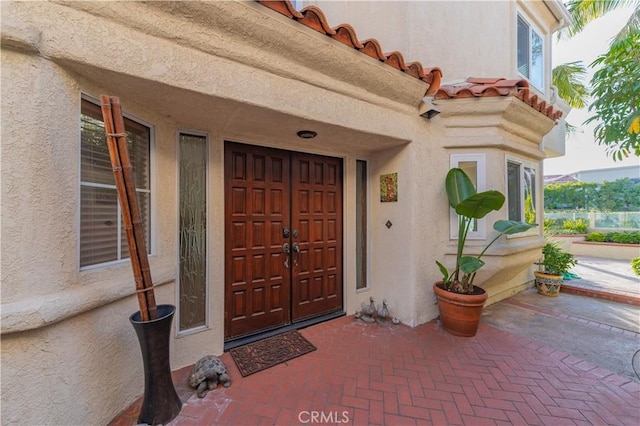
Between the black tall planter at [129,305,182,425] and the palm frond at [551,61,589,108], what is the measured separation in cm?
1370

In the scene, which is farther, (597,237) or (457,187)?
(597,237)

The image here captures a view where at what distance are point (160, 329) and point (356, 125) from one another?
130 inches

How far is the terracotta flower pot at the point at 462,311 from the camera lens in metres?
3.90

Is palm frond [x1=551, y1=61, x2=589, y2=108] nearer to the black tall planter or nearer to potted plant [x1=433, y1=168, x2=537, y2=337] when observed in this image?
potted plant [x1=433, y1=168, x2=537, y2=337]

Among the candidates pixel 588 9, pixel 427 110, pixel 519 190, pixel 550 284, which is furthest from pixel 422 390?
pixel 588 9

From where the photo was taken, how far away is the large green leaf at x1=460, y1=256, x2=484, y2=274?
383 cm

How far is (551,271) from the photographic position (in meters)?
6.27

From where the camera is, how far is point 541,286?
20.3ft

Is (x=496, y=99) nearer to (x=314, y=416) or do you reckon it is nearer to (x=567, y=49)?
(x=314, y=416)

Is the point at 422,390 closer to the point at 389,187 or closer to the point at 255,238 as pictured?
the point at 255,238

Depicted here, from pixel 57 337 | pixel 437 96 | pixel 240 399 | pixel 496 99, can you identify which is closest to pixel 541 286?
pixel 496 99

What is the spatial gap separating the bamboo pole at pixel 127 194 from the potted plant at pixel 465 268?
404 cm

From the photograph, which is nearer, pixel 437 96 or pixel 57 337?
pixel 57 337

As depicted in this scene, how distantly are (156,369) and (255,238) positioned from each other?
1.99 metres
